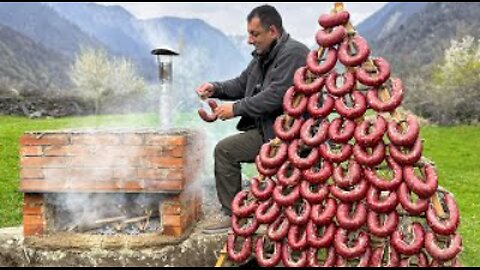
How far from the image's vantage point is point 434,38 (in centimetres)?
8206

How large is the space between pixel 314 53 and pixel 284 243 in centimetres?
146

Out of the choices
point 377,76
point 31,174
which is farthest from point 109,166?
point 377,76

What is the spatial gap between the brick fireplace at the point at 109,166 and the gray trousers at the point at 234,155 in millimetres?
336

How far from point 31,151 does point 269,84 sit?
2.11 m

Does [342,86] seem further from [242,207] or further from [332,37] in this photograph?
[242,207]

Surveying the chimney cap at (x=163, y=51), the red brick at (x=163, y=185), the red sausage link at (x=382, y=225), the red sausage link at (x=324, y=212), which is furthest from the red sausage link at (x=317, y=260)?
the chimney cap at (x=163, y=51)

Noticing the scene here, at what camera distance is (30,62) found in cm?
9288

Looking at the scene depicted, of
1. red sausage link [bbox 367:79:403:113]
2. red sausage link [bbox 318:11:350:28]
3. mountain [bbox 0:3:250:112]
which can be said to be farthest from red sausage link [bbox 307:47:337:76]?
mountain [bbox 0:3:250:112]

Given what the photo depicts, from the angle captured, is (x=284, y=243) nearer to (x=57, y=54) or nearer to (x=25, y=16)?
(x=57, y=54)

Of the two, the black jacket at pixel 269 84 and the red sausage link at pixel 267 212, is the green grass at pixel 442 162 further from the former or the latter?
the red sausage link at pixel 267 212

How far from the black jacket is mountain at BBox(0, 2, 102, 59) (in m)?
122

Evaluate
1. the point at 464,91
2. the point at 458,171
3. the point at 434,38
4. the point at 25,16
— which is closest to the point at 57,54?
the point at 25,16

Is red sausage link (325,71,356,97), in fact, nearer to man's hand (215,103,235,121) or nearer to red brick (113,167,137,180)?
man's hand (215,103,235,121)

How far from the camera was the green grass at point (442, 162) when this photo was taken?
7.79 m
